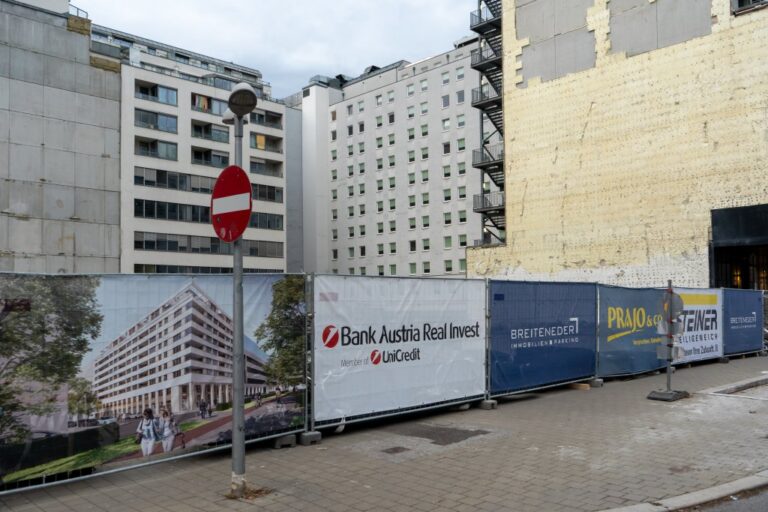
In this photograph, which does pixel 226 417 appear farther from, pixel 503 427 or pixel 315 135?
pixel 315 135

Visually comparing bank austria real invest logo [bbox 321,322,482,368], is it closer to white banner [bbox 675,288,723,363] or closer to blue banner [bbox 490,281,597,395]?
blue banner [bbox 490,281,597,395]

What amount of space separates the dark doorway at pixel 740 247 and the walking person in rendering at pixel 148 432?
33.4m

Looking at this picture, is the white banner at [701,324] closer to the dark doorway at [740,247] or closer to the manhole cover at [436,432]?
the manhole cover at [436,432]

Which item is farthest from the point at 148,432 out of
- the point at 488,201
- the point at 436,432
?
the point at 488,201

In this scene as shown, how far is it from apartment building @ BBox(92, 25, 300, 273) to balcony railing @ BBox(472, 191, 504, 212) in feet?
77.1

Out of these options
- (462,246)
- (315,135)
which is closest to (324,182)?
(315,135)

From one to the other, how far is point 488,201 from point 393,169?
30952mm

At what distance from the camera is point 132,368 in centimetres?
715

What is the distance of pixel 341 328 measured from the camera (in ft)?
30.3

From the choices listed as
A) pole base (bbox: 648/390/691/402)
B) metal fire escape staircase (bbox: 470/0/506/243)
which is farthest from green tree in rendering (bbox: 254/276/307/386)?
metal fire escape staircase (bbox: 470/0/506/243)

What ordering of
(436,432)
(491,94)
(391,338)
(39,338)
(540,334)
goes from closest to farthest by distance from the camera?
(39,338), (436,432), (391,338), (540,334), (491,94)

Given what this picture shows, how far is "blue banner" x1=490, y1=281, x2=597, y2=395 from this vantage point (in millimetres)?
11953

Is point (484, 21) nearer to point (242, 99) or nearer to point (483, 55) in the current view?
point (483, 55)

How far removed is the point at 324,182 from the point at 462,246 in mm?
24248
